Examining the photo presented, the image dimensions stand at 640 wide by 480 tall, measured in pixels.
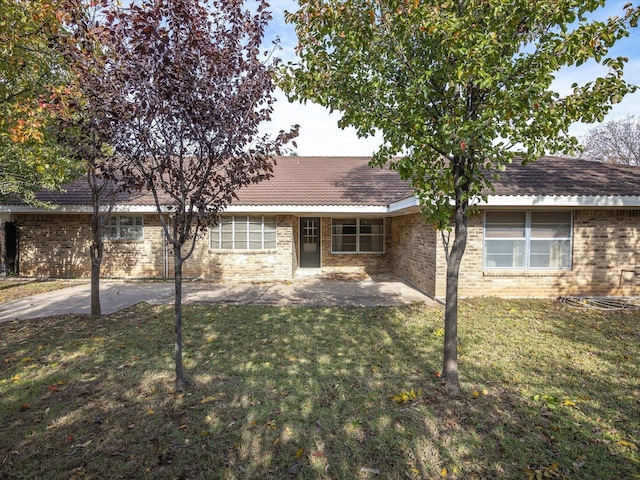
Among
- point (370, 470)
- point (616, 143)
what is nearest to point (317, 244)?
point (370, 470)

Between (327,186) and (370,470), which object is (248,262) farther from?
(370,470)

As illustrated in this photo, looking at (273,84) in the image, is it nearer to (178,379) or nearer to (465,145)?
(465,145)

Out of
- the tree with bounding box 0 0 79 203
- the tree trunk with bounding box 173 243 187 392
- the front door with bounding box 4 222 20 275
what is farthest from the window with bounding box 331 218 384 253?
the front door with bounding box 4 222 20 275

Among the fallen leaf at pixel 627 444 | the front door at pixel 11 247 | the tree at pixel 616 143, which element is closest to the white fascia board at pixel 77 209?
the front door at pixel 11 247

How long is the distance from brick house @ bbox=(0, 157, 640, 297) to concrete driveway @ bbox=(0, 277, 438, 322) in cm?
107

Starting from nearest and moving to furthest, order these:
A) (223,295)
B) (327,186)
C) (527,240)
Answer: (527,240) → (223,295) → (327,186)

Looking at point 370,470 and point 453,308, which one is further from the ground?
point 453,308

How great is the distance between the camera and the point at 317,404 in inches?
147

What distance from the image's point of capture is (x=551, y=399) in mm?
3842

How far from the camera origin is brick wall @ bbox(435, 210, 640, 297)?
9172mm

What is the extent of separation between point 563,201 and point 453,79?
22.3ft

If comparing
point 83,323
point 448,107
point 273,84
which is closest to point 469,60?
point 448,107

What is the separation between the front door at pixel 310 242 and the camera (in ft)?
47.0

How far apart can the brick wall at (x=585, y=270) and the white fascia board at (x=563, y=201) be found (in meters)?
0.71
